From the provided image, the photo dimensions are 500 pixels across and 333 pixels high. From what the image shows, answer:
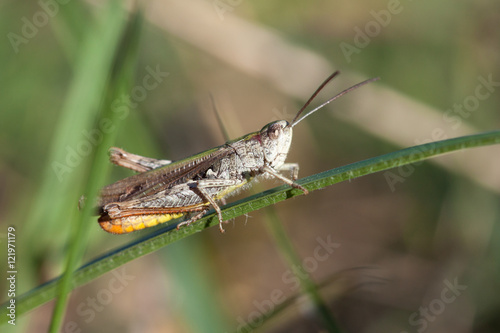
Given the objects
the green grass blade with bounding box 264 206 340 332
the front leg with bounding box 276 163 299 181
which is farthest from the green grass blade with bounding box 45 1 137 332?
the front leg with bounding box 276 163 299 181

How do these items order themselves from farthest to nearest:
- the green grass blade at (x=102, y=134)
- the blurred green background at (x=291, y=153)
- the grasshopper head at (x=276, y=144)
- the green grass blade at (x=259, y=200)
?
the grasshopper head at (x=276, y=144)
the blurred green background at (x=291, y=153)
the green grass blade at (x=259, y=200)
the green grass blade at (x=102, y=134)

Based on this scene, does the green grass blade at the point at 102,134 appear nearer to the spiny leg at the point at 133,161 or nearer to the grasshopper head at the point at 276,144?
the spiny leg at the point at 133,161

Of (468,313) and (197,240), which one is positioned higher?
(197,240)

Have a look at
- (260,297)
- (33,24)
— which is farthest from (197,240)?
(33,24)

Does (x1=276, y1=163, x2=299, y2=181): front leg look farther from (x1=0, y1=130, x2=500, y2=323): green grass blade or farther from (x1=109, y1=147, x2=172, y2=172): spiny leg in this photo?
(x1=0, y1=130, x2=500, y2=323): green grass blade

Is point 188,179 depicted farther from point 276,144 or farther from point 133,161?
point 276,144

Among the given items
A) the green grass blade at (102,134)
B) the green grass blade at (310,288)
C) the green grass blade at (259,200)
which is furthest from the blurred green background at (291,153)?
the green grass blade at (259,200)

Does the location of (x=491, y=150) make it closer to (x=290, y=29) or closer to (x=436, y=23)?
(x=436, y=23)
